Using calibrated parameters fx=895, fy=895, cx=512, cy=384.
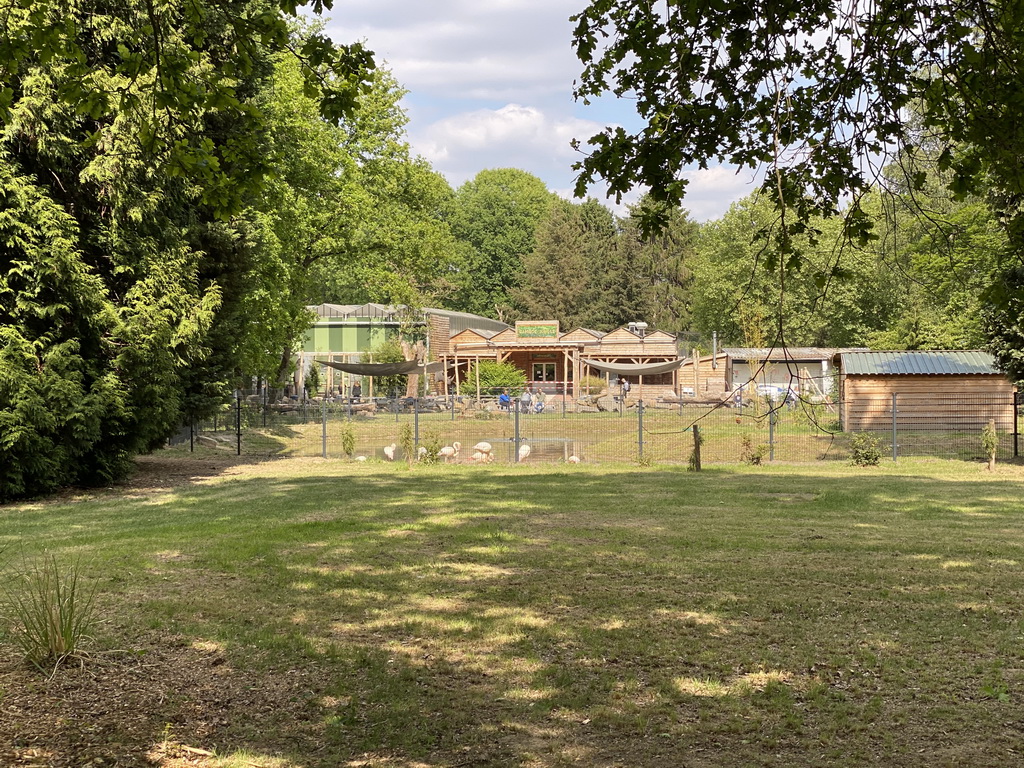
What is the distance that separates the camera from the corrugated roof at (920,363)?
2562 cm

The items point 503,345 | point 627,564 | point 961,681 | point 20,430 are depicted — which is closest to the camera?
point 961,681

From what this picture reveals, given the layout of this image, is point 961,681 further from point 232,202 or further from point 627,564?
point 232,202

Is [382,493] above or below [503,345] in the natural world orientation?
below

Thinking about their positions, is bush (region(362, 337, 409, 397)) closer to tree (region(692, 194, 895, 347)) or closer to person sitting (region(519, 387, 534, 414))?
person sitting (region(519, 387, 534, 414))

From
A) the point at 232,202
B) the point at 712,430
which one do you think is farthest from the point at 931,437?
the point at 232,202

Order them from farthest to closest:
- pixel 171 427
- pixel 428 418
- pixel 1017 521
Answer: pixel 428 418, pixel 171 427, pixel 1017 521

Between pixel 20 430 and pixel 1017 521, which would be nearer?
pixel 1017 521

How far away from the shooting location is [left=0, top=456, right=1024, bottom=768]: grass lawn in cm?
403

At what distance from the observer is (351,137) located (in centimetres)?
3031

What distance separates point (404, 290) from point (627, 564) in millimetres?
25181

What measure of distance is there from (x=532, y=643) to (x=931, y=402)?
23.9 metres

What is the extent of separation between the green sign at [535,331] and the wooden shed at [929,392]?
1872 centimetres

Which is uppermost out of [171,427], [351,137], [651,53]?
[351,137]

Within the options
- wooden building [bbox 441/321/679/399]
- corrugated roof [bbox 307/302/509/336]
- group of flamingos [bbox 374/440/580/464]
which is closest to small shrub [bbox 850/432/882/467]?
group of flamingos [bbox 374/440/580/464]
